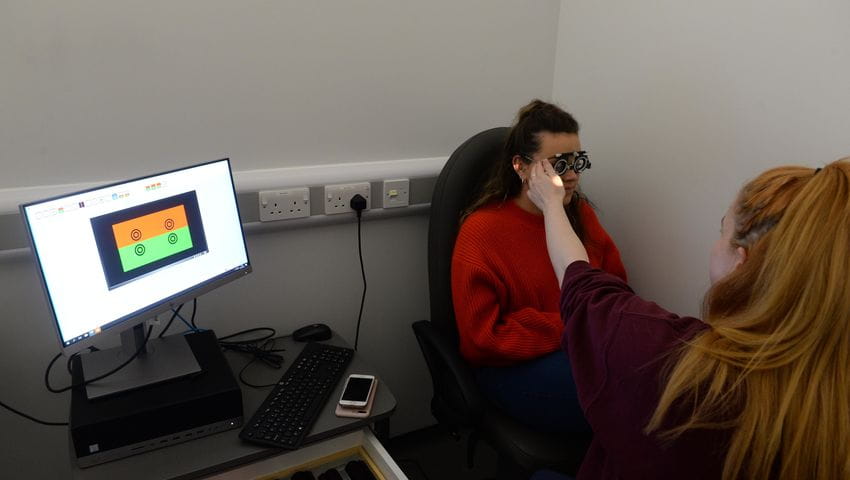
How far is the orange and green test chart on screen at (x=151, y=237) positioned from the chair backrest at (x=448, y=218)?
0.60 metres

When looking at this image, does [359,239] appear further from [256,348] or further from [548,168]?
[548,168]

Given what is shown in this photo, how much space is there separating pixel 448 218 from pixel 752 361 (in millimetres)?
877

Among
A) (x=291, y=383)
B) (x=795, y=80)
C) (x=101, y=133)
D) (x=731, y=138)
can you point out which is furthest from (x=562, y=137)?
(x=101, y=133)

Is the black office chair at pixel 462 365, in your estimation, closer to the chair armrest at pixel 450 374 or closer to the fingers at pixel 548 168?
the chair armrest at pixel 450 374

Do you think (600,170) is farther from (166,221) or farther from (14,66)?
(14,66)

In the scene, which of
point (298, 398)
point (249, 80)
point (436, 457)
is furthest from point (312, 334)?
point (436, 457)

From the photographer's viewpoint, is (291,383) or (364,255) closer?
(291,383)

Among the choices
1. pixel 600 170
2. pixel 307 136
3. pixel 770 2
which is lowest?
pixel 600 170

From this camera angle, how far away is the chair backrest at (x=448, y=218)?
1536mm

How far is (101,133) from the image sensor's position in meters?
1.37

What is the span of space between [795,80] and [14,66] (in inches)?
67.8

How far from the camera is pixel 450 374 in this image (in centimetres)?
146

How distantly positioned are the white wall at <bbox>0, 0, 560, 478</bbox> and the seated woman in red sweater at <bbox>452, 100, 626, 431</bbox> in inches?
13.8

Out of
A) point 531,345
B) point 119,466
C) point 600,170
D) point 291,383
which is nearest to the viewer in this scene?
point 119,466
